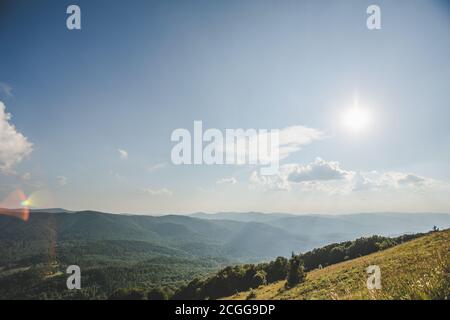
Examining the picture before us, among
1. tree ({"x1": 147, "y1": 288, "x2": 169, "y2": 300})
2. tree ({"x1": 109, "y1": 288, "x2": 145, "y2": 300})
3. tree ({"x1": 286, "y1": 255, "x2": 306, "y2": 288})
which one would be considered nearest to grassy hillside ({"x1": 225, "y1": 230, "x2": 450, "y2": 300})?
tree ({"x1": 286, "y1": 255, "x2": 306, "y2": 288})

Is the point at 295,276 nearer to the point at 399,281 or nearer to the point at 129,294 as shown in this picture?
the point at 129,294

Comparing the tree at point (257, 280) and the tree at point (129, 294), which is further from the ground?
the tree at point (129, 294)

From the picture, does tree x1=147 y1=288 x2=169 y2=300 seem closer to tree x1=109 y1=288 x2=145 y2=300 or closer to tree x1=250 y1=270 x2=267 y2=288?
tree x1=109 y1=288 x2=145 y2=300

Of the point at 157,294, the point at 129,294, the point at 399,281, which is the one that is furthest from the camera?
the point at 157,294

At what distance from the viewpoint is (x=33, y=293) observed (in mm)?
111938
